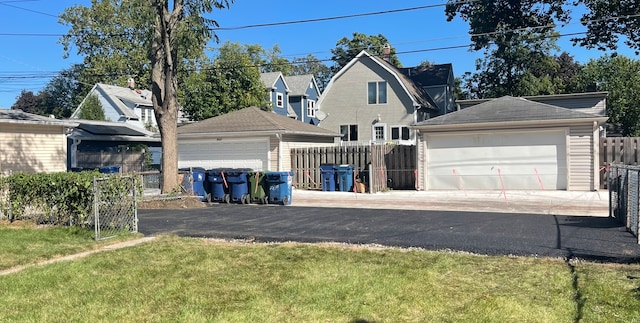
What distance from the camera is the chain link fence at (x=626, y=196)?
872 cm

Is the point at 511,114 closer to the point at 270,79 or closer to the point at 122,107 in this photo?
the point at 270,79

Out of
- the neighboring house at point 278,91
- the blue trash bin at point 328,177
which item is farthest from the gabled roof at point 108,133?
the neighboring house at point 278,91

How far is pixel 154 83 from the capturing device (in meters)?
17.1

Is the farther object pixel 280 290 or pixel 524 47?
pixel 524 47

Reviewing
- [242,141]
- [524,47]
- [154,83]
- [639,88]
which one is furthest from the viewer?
[524,47]

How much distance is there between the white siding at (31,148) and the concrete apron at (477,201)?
8.62m

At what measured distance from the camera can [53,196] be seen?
35.9 feet

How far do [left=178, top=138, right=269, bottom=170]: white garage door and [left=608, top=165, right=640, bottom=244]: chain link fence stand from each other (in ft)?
44.8

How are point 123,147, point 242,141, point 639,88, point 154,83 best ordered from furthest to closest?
point 639,88 → point 123,147 → point 242,141 → point 154,83

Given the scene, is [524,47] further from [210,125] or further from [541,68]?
[210,125]

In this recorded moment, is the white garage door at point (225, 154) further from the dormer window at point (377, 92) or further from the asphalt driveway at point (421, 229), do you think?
the dormer window at point (377, 92)

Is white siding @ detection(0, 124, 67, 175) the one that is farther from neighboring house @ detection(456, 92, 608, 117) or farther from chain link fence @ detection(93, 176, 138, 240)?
neighboring house @ detection(456, 92, 608, 117)

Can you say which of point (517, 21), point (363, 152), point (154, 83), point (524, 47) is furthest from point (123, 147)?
point (524, 47)

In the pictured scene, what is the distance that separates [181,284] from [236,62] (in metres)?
27.8
